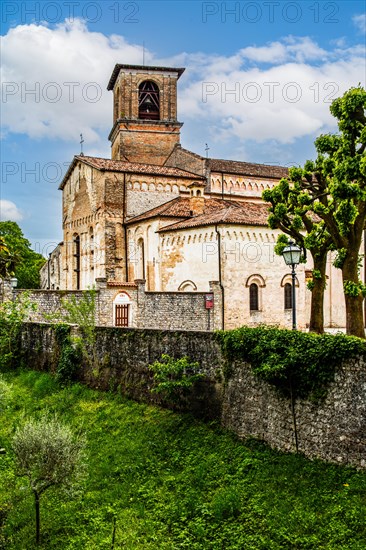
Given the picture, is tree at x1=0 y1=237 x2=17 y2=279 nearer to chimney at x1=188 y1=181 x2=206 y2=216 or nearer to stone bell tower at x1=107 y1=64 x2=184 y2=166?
chimney at x1=188 y1=181 x2=206 y2=216

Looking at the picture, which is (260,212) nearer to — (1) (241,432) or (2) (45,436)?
(1) (241,432)

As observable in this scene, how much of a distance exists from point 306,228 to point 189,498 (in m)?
10.3

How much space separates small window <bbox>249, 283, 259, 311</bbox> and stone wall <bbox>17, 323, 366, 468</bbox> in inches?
454

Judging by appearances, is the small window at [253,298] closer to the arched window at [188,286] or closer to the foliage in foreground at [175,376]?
the arched window at [188,286]

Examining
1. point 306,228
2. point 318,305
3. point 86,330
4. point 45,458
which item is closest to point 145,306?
point 86,330

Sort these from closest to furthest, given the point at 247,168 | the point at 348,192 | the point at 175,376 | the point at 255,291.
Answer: the point at 175,376 → the point at 348,192 → the point at 255,291 → the point at 247,168

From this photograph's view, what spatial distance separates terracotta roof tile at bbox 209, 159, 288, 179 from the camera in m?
40.3

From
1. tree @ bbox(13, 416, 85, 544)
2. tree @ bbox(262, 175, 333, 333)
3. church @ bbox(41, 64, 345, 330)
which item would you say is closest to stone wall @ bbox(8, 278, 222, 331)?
church @ bbox(41, 64, 345, 330)

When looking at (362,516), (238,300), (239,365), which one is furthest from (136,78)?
(362,516)

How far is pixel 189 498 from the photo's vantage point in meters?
11.0

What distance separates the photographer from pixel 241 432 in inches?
503

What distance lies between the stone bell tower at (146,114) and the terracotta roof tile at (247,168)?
5258 mm

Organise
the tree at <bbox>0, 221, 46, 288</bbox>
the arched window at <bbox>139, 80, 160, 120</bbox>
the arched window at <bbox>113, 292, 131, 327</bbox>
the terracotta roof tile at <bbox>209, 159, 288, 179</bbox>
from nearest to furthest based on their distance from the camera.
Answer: the arched window at <bbox>113, 292, 131, 327</bbox> < the terracotta roof tile at <bbox>209, 159, 288, 179</bbox> < the arched window at <bbox>139, 80, 160, 120</bbox> < the tree at <bbox>0, 221, 46, 288</bbox>

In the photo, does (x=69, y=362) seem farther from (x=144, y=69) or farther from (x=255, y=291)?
(x=144, y=69)
